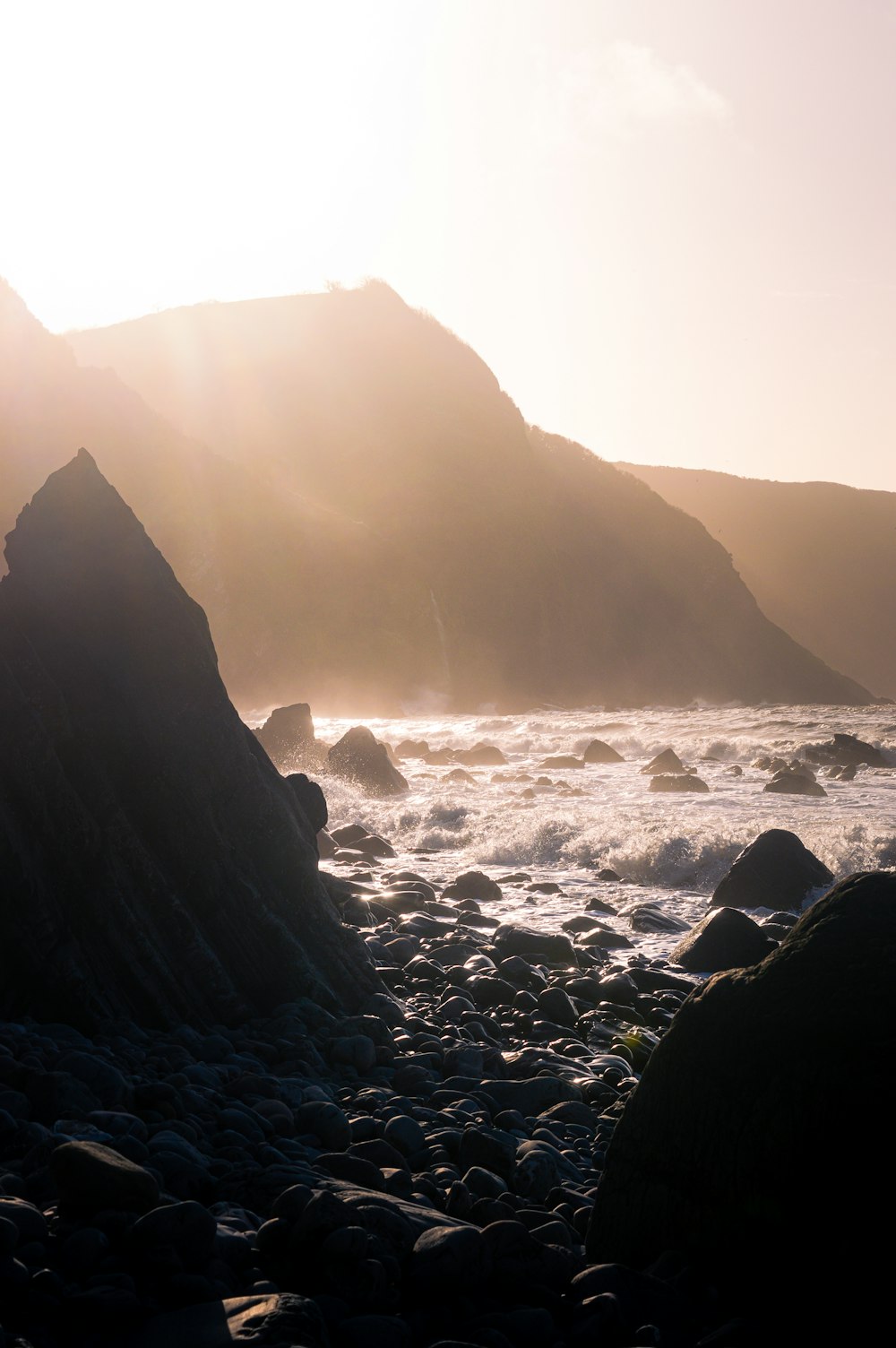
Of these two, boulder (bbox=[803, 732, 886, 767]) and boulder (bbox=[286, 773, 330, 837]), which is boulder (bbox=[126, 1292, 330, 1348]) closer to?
boulder (bbox=[286, 773, 330, 837])

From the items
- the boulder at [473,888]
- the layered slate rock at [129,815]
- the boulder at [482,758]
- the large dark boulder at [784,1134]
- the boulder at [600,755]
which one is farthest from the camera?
the boulder at [600,755]

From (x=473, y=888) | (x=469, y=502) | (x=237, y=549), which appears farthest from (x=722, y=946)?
(x=469, y=502)

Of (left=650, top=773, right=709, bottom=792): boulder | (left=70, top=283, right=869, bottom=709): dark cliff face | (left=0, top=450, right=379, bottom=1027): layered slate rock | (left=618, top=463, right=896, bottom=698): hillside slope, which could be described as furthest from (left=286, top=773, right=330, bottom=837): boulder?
(left=618, top=463, right=896, bottom=698): hillside slope

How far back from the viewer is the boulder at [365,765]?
22562mm

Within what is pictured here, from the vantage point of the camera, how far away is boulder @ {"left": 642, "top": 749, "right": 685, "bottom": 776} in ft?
84.2

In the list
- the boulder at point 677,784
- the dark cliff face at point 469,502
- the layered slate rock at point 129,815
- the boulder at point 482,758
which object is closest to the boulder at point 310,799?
the layered slate rock at point 129,815

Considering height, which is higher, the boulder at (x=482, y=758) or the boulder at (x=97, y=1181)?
the boulder at (x=97, y=1181)

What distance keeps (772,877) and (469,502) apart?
69144mm

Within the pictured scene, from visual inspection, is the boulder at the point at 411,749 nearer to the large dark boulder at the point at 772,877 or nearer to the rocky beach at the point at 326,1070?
the large dark boulder at the point at 772,877

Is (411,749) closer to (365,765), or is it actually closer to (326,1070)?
(365,765)

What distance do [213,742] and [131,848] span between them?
39.3 inches

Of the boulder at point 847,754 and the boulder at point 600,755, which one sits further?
the boulder at point 600,755

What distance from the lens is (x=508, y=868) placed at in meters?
13.5

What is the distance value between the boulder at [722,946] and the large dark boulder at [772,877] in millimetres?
2272
